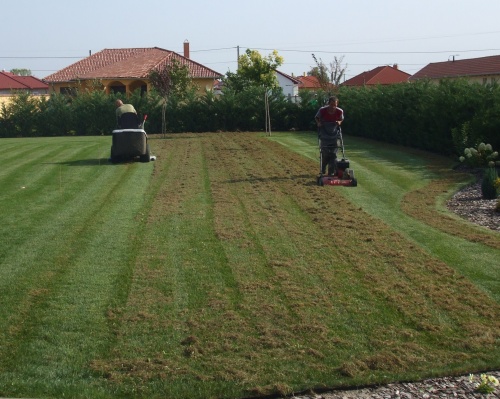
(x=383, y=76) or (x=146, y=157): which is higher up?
(x=383, y=76)

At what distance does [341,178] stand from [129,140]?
667 centimetres

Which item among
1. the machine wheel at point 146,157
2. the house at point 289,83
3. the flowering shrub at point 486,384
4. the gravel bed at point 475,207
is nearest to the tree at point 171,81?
the machine wheel at point 146,157

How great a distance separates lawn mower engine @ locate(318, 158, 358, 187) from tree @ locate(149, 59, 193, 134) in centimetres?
2085

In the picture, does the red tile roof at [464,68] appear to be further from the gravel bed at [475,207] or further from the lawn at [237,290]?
the lawn at [237,290]

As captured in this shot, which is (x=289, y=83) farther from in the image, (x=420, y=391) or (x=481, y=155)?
(x=420, y=391)

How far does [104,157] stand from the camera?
21.9 meters

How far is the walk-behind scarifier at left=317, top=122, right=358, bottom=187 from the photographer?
15.1 metres

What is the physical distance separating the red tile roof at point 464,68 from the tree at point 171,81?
14922mm

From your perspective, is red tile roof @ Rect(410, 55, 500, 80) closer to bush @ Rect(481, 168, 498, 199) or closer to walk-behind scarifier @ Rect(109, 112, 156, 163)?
walk-behind scarifier @ Rect(109, 112, 156, 163)

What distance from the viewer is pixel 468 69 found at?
2004 inches

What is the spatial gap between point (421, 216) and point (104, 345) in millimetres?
7112

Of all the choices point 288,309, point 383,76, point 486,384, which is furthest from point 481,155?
point 383,76

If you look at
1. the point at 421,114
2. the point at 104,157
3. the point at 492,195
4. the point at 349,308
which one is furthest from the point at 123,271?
the point at 421,114

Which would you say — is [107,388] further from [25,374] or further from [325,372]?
[325,372]
